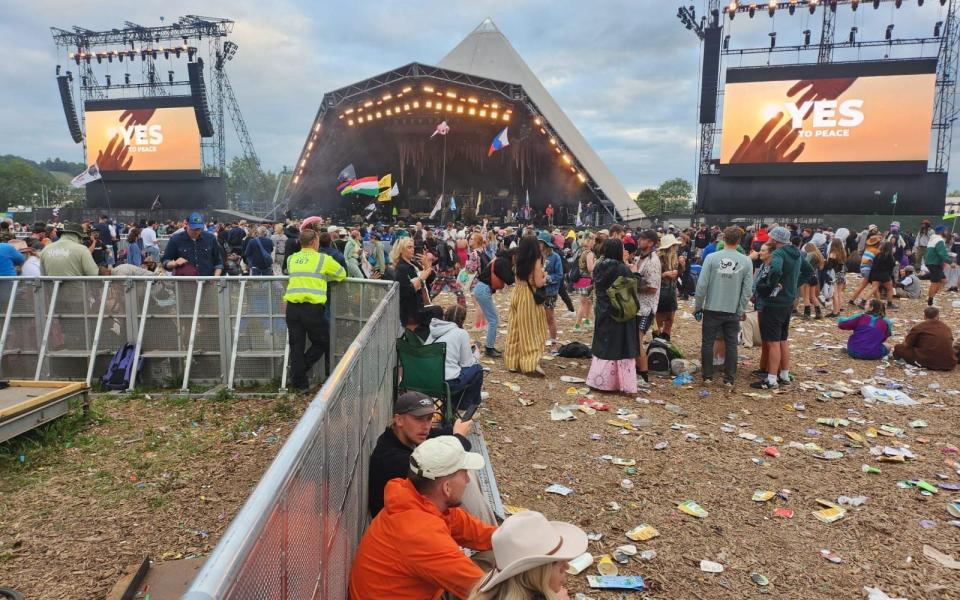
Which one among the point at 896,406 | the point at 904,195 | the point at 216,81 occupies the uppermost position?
the point at 216,81

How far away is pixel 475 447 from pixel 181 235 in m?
5.34

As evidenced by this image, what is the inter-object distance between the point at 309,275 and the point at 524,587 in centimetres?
447

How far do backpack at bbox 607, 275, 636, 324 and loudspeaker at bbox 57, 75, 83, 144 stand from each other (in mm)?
40352

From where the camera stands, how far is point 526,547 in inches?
76.2

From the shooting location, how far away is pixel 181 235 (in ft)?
23.7

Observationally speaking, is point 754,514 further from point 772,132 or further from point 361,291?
point 772,132

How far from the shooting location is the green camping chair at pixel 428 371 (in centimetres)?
423

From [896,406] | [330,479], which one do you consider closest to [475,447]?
[330,479]

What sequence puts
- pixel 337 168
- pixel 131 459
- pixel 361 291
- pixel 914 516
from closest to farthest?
pixel 914 516, pixel 131 459, pixel 361 291, pixel 337 168

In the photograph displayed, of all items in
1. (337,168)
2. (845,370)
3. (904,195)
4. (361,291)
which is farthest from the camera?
(337,168)

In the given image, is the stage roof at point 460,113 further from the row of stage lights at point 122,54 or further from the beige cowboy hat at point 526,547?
the beige cowboy hat at point 526,547

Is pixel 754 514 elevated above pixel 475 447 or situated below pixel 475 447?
below

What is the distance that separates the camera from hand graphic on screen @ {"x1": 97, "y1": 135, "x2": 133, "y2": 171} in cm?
3297

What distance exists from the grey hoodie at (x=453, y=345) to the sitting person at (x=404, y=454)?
1.69 meters
